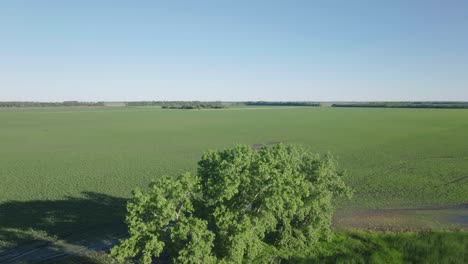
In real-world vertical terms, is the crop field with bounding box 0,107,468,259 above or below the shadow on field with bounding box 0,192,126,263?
above

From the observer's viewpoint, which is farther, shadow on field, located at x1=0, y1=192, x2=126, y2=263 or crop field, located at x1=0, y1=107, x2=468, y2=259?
crop field, located at x1=0, y1=107, x2=468, y2=259

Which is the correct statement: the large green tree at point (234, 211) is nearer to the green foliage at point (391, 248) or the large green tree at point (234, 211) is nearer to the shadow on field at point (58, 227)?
the green foliage at point (391, 248)

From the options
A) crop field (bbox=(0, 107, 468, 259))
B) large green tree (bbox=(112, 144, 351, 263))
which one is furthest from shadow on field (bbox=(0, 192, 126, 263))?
large green tree (bbox=(112, 144, 351, 263))

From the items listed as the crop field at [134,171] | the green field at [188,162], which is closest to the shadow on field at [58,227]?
the crop field at [134,171]

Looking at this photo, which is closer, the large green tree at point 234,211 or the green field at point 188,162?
the large green tree at point 234,211

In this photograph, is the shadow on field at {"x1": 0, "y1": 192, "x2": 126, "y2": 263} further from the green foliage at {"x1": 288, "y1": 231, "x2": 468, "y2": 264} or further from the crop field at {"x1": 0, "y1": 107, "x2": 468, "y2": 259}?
the green foliage at {"x1": 288, "y1": 231, "x2": 468, "y2": 264}

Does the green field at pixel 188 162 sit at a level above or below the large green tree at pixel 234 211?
below

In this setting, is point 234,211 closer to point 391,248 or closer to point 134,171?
point 391,248
